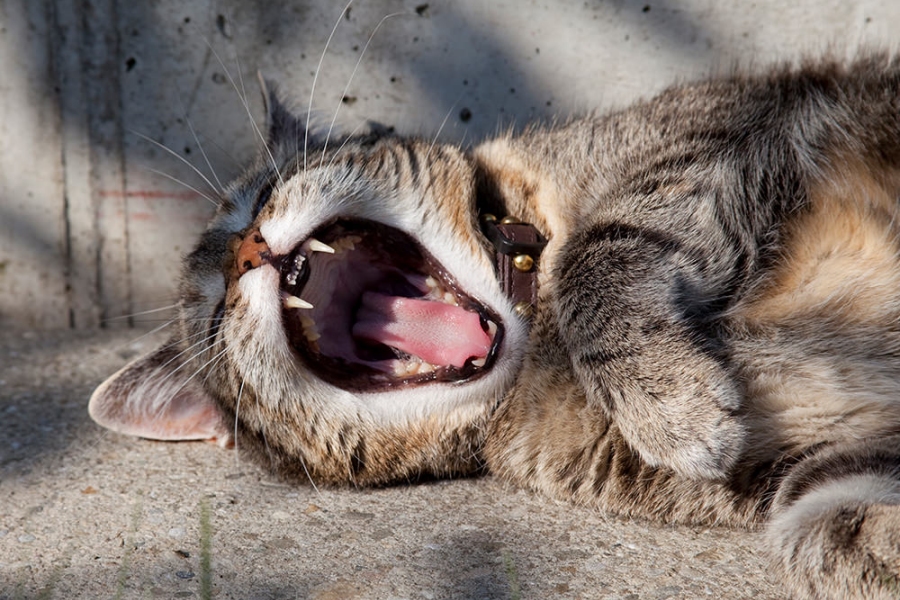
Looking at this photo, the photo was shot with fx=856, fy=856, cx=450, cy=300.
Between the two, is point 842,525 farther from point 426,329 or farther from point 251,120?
point 251,120

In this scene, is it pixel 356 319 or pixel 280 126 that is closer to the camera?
pixel 356 319

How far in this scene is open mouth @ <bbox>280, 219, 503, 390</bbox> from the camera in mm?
2395

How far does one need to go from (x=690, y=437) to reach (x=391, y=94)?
2.14m

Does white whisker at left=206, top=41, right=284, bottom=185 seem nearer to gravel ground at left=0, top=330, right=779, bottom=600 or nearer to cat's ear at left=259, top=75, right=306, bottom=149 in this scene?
cat's ear at left=259, top=75, right=306, bottom=149

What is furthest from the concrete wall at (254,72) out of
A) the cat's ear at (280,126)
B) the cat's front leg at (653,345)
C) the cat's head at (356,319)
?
the cat's front leg at (653,345)

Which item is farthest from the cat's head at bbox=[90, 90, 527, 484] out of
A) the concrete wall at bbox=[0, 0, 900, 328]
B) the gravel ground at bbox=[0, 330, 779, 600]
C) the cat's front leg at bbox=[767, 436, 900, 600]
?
the concrete wall at bbox=[0, 0, 900, 328]

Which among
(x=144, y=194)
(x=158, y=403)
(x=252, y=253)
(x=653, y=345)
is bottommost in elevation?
(x=158, y=403)

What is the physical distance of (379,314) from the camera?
2.55 m

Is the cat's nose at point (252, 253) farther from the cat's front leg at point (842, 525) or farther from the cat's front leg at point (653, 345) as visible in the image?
the cat's front leg at point (842, 525)

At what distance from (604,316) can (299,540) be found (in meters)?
0.97

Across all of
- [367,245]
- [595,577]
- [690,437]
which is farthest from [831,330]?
[367,245]

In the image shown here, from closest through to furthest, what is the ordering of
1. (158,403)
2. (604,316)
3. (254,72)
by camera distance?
1. (604,316)
2. (158,403)
3. (254,72)

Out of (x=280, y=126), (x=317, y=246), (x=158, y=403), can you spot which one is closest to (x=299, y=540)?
(x=317, y=246)

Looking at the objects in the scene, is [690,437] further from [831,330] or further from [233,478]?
[233,478]
